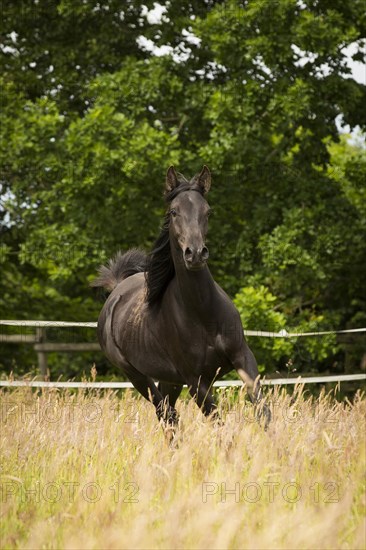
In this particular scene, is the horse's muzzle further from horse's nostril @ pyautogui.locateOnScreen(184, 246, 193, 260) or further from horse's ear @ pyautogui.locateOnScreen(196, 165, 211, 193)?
horse's ear @ pyautogui.locateOnScreen(196, 165, 211, 193)

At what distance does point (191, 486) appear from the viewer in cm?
427

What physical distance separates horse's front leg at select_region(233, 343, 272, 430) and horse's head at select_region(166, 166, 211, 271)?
72 centimetres

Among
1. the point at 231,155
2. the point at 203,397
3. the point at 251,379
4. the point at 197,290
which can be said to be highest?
the point at 231,155

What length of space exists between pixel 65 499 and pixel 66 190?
1007 centimetres

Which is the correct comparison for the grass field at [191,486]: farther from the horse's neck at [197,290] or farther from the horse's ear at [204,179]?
the horse's ear at [204,179]

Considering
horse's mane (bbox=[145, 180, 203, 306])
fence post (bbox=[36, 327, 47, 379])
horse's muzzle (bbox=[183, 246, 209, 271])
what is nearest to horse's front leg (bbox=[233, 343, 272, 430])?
horse's muzzle (bbox=[183, 246, 209, 271])

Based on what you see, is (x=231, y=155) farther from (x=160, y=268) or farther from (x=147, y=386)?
(x=160, y=268)

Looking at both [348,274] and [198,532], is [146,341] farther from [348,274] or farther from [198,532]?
[348,274]

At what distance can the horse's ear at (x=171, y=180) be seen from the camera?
6234 mm

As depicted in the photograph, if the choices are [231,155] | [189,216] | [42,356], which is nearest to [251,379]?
[189,216]

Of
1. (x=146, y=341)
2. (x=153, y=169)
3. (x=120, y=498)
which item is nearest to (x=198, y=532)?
(x=120, y=498)

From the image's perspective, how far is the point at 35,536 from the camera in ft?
11.6

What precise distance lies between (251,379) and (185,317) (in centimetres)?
72

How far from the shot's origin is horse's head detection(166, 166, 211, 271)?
5.58 m
